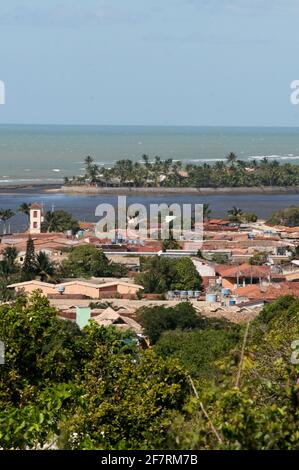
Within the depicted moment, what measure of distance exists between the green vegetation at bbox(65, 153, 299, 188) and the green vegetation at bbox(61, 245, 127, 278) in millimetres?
37218

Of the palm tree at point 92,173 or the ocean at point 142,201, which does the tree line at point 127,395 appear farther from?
the palm tree at point 92,173

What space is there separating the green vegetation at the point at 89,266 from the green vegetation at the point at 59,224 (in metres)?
10.1

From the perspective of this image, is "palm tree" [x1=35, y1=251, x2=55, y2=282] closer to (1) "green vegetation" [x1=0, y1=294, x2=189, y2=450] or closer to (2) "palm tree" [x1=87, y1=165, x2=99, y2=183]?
(1) "green vegetation" [x1=0, y1=294, x2=189, y2=450]

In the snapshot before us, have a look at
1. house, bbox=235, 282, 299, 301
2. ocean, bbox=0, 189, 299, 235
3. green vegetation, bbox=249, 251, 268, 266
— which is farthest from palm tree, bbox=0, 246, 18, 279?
ocean, bbox=0, 189, 299, 235

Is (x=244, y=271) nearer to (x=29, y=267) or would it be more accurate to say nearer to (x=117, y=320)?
(x=29, y=267)

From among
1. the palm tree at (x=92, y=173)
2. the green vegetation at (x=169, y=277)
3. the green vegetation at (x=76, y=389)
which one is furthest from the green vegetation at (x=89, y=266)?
the palm tree at (x=92, y=173)

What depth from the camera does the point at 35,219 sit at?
43.7 m

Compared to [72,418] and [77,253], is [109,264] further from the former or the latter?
[72,418]

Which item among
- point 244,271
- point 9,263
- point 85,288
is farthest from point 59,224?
point 85,288

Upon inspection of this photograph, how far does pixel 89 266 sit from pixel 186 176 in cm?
4116

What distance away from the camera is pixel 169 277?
93.9 feet

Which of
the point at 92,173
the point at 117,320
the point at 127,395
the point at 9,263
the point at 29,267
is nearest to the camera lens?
the point at 127,395

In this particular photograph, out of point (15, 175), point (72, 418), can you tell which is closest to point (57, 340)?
point (72, 418)
